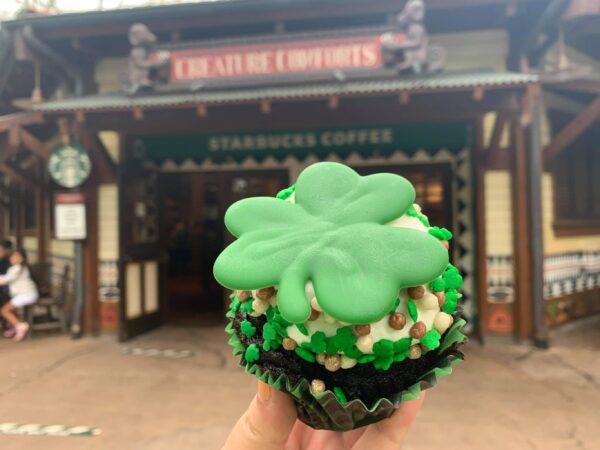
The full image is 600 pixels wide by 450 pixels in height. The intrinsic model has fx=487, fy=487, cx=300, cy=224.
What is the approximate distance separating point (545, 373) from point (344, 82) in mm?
3919

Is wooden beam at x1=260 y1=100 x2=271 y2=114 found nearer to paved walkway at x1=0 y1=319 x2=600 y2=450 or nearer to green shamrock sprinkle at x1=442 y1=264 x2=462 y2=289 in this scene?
paved walkway at x1=0 y1=319 x2=600 y2=450

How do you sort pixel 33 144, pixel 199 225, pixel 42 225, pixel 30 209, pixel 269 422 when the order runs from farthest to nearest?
pixel 30 209, pixel 42 225, pixel 199 225, pixel 33 144, pixel 269 422

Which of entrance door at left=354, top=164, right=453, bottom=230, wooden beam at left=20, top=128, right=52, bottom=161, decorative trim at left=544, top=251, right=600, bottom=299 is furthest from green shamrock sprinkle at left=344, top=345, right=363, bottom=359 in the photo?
wooden beam at left=20, top=128, right=52, bottom=161

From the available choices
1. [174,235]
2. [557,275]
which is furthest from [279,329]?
[174,235]

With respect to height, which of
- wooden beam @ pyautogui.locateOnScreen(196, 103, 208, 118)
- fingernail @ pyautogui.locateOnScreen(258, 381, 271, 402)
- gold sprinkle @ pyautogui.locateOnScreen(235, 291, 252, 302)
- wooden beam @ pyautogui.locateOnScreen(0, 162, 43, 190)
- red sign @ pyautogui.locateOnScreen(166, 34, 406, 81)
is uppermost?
red sign @ pyautogui.locateOnScreen(166, 34, 406, 81)

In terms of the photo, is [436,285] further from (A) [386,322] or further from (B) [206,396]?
(B) [206,396]

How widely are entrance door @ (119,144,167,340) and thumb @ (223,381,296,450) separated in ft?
17.9

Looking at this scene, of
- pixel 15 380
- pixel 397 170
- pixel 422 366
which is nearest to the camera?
pixel 422 366

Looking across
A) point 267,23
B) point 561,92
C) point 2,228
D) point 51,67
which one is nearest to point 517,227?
point 561,92

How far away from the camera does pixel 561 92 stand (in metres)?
6.91

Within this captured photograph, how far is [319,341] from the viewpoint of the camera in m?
1.45

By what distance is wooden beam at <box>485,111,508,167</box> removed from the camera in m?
5.62

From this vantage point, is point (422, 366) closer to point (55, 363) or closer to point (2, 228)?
point (55, 363)

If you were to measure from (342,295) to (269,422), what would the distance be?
1.99 feet
